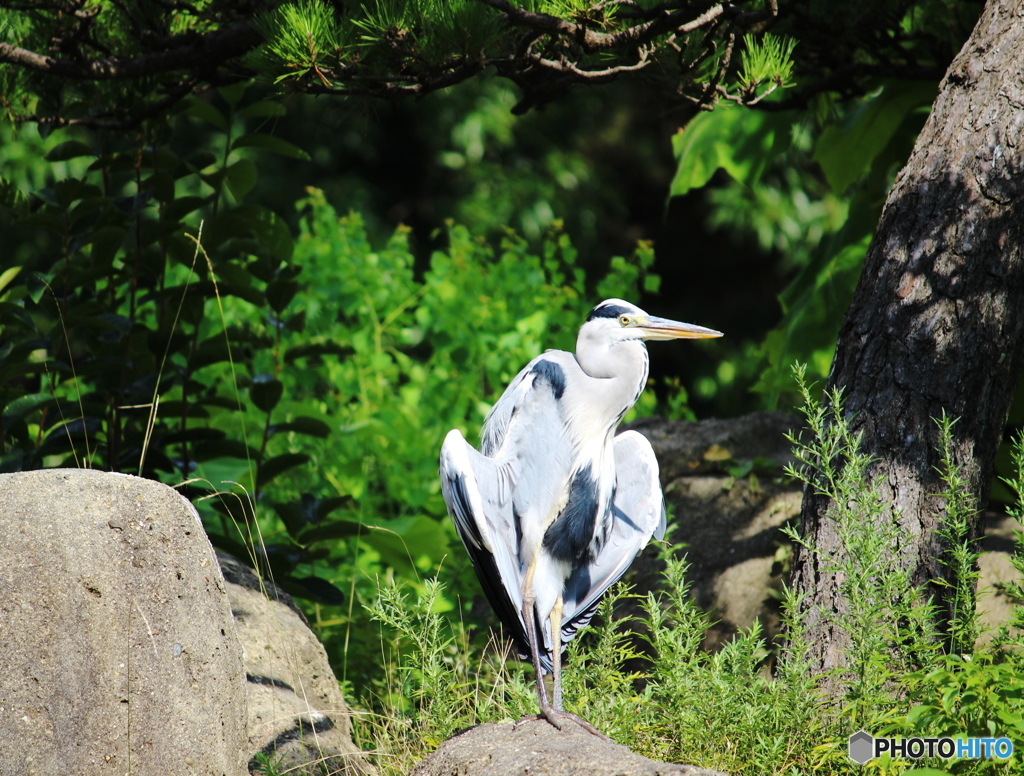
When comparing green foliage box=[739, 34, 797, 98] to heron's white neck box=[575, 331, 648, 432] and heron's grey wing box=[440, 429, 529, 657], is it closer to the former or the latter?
heron's white neck box=[575, 331, 648, 432]

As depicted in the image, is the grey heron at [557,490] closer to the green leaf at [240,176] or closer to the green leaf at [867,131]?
the green leaf at [240,176]

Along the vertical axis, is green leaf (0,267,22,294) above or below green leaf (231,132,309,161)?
below

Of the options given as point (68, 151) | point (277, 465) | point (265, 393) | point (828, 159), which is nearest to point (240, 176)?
point (68, 151)

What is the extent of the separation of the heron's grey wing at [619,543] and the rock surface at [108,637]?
0.87 metres

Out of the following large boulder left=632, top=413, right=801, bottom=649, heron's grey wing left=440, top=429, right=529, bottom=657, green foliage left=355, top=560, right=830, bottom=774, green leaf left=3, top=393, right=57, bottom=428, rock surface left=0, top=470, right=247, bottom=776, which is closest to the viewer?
rock surface left=0, top=470, right=247, bottom=776

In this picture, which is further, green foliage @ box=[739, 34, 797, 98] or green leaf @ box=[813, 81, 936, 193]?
green leaf @ box=[813, 81, 936, 193]

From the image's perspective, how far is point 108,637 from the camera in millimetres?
1982

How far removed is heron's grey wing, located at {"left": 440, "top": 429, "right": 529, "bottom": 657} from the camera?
217cm

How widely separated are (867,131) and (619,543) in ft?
7.33

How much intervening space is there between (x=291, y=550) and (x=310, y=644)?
475 mm

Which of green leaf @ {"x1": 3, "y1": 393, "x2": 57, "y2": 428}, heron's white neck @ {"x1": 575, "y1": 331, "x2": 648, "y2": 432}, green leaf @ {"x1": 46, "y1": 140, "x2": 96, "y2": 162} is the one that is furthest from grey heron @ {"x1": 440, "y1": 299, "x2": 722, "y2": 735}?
green leaf @ {"x1": 46, "y1": 140, "x2": 96, "y2": 162}

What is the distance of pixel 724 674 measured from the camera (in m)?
2.13

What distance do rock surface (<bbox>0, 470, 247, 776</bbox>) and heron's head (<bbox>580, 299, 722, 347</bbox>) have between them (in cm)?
107

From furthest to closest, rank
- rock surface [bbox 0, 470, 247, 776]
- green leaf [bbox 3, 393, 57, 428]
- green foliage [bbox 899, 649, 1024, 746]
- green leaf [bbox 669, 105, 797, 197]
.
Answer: green leaf [bbox 669, 105, 797, 197] → green leaf [bbox 3, 393, 57, 428] → rock surface [bbox 0, 470, 247, 776] → green foliage [bbox 899, 649, 1024, 746]
